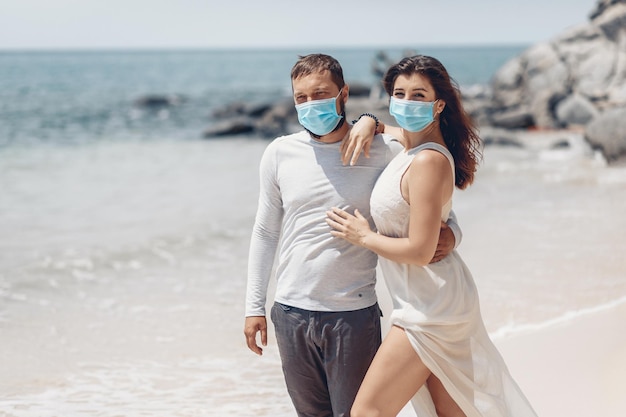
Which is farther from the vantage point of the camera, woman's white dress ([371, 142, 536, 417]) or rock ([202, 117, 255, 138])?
rock ([202, 117, 255, 138])

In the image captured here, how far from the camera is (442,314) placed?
307 centimetres

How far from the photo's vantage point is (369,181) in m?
3.21

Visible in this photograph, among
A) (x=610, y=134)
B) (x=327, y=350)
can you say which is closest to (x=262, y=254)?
Result: (x=327, y=350)

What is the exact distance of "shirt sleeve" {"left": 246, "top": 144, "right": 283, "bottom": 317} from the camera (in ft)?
11.1

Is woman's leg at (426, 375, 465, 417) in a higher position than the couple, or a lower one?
lower

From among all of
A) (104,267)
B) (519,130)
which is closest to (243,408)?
(104,267)

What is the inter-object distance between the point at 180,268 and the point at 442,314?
650 centimetres

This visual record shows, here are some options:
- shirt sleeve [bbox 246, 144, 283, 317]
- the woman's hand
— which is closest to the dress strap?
the woman's hand

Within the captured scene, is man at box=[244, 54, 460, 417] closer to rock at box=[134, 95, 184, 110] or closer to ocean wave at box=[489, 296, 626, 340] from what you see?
ocean wave at box=[489, 296, 626, 340]

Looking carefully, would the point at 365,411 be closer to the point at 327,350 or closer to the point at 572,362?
the point at 327,350

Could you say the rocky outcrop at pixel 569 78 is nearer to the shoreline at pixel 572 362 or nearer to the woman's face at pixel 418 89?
the shoreline at pixel 572 362

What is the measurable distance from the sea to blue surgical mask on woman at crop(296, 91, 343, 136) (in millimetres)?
2499

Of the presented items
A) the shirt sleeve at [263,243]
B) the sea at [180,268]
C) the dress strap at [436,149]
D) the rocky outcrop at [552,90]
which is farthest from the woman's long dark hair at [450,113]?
the rocky outcrop at [552,90]

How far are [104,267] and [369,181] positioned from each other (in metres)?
6.78
